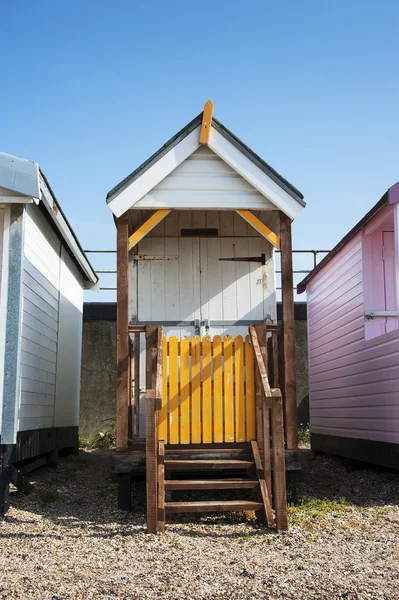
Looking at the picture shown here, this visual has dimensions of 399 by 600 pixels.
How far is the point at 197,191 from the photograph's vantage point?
8047 millimetres

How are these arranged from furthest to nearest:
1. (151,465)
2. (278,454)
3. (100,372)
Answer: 1. (100,372)
2. (278,454)
3. (151,465)

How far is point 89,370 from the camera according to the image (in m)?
Result: 15.4

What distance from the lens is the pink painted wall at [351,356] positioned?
891 cm

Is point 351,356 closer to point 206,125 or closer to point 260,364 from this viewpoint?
point 260,364

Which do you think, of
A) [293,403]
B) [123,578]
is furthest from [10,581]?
[293,403]

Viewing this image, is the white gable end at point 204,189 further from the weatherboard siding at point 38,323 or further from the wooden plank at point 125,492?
the wooden plank at point 125,492

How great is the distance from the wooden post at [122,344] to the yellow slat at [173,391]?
0.48 metres

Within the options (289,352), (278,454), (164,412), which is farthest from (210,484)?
(289,352)

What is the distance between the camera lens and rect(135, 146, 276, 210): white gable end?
8.02 metres

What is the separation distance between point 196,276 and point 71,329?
→ 160 inches

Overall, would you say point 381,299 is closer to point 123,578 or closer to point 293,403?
point 293,403

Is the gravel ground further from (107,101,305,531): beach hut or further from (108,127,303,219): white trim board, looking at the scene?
(108,127,303,219): white trim board

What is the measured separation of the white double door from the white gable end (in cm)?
160

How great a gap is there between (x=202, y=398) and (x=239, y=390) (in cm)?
42
